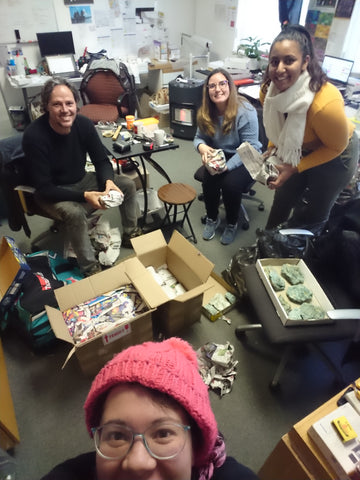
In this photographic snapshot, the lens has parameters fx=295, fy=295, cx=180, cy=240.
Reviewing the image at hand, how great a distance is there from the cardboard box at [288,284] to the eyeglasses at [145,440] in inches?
35.1

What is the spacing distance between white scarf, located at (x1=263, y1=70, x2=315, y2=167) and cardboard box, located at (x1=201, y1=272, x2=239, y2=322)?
2.92 feet

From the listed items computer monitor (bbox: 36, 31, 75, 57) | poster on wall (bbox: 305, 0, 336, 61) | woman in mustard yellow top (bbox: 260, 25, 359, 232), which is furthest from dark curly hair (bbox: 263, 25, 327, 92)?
computer monitor (bbox: 36, 31, 75, 57)

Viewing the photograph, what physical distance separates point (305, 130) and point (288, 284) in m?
0.86

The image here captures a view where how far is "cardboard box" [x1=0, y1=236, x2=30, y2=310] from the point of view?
1.61 metres

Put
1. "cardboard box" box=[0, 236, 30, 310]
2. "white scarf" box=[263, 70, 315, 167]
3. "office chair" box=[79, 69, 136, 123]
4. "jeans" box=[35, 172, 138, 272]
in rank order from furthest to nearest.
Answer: "office chair" box=[79, 69, 136, 123]
"jeans" box=[35, 172, 138, 272]
"cardboard box" box=[0, 236, 30, 310]
"white scarf" box=[263, 70, 315, 167]

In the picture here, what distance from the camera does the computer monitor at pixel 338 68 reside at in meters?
2.80

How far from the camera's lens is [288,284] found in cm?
163

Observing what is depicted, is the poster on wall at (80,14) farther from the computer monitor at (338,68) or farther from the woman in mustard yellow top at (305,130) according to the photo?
the woman in mustard yellow top at (305,130)

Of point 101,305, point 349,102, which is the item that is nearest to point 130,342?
point 101,305

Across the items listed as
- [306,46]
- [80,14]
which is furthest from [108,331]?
[80,14]

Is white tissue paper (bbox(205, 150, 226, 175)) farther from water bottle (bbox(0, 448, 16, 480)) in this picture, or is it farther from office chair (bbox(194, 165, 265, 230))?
water bottle (bbox(0, 448, 16, 480))

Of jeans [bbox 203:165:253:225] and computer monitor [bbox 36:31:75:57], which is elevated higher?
computer monitor [bbox 36:31:75:57]

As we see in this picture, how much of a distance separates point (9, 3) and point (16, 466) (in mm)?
4644

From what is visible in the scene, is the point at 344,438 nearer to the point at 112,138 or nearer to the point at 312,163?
the point at 312,163
